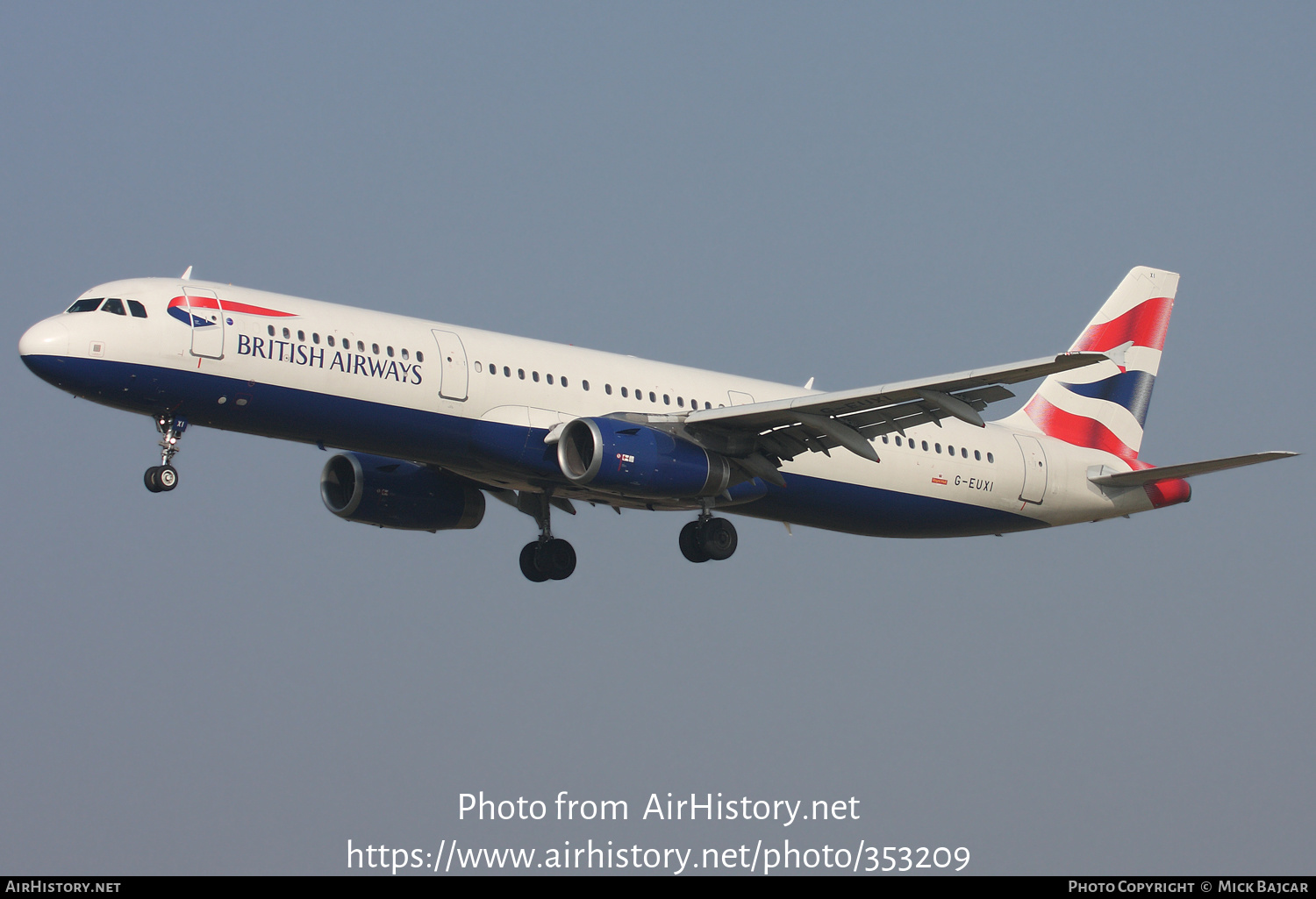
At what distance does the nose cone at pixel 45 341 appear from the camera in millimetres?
30266

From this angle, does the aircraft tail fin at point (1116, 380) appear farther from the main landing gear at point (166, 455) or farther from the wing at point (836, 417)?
the main landing gear at point (166, 455)

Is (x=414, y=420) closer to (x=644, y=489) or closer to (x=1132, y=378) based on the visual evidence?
(x=644, y=489)

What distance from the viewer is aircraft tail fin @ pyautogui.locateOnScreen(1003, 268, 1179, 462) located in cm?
4234

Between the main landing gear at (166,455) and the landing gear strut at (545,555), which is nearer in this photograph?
the main landing gear at (166,455)

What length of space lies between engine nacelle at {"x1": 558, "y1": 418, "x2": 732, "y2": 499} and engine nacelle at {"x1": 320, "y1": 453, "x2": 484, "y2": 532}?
6.27 meters

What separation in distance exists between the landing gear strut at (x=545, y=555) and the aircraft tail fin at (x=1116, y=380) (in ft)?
39.0

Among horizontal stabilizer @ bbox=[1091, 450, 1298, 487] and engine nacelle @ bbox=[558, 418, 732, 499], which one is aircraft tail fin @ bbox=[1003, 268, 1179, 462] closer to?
horizontal stabilizer @ bbox=[1091, 450, 1298, 487]

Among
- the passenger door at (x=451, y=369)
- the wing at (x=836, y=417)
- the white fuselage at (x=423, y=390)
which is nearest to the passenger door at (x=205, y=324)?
the white fuselage at (x=423, y=390)

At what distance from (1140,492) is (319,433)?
20303mm

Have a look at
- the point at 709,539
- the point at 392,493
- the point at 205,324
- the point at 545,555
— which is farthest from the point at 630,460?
the point at 205,324

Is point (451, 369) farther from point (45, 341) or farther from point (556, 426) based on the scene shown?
point (45, 341)

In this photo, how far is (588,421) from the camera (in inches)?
1302

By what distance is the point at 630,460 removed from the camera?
108 ft

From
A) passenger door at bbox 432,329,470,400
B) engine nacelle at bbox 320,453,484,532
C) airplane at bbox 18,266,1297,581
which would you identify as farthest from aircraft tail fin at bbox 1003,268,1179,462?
passenger door at bbox 432,329,470,400
